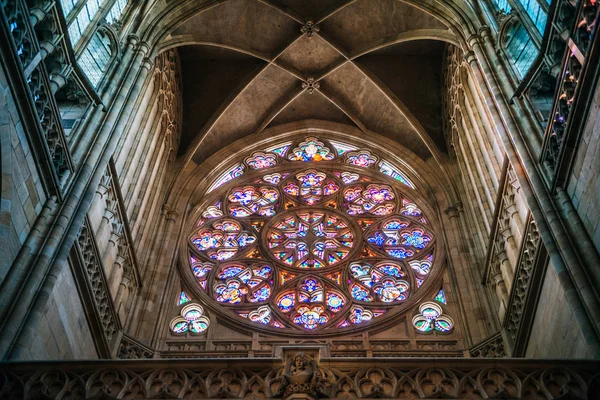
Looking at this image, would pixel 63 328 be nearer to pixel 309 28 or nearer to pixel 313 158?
pixel 309 28

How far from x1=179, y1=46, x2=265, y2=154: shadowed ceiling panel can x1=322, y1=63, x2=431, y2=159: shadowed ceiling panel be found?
1.92m

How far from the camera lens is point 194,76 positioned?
1691cm

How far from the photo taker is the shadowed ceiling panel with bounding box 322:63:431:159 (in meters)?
16.8

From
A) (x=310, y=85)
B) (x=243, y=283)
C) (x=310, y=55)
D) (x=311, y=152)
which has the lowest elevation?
(x=243, y=283)

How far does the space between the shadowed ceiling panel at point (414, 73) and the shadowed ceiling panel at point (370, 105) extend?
0.32 m

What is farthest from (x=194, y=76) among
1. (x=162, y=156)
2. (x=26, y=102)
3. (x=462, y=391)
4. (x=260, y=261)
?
(x=462, y=391)

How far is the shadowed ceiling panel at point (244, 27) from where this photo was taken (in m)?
15.0

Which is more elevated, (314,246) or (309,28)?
(309,28)

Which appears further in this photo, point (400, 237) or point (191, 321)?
point (400, 237)

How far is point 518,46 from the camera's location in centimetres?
1092

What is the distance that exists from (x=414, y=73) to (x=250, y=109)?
395 cm

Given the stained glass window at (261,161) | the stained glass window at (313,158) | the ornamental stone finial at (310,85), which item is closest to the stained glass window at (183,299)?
the stained glass window at (313,158)

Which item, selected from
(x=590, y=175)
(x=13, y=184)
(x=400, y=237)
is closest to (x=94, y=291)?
(x=13, y=184)

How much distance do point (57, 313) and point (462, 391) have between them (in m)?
4.64
